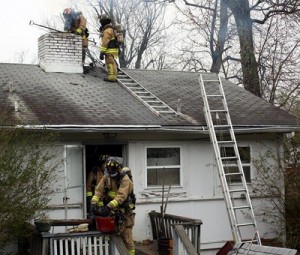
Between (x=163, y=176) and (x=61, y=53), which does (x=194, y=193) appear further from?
(x=61, y=53)

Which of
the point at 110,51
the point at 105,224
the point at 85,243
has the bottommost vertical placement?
the point at 85,243

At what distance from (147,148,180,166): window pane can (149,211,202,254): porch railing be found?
111 cm

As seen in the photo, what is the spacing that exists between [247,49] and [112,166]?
455 inches

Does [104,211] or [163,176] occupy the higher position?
[163,176]

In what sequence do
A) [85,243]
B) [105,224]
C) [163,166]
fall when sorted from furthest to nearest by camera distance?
[163,166], [85,243], [105,224]

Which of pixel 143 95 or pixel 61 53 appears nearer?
pixel 143 95

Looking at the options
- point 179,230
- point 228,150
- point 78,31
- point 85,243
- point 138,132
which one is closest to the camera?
point 85,243

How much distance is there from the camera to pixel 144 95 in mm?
13656

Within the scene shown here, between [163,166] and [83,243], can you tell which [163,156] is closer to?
[163,166]

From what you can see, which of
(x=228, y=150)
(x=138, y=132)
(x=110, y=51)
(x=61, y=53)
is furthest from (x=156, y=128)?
(x=61, y=53)

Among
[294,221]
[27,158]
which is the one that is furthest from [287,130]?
[27,158]

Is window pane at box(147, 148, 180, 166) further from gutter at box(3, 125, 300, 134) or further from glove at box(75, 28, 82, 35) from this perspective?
glove at box(75, 28, 82, 35)

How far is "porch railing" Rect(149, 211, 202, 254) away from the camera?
9.53 metres

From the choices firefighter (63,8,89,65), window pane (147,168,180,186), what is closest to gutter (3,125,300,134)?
window pane (147,168,180,186)
